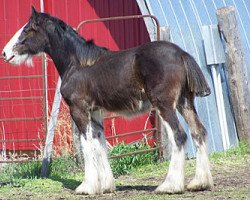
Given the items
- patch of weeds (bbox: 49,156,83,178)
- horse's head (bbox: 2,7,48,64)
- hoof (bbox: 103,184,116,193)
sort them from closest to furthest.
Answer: hoof (bbox: 103,184,116,193)
horse's head (bbox: 2,7,48,64)
patch of weeds (bbox: 49,156,83,178)

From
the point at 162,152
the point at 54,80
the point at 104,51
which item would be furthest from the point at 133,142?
the point at 104,51

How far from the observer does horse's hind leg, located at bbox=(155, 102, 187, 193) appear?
9945 mm

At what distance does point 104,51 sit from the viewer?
35.5 ft

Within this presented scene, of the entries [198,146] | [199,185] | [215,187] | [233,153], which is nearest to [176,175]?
[199,185]

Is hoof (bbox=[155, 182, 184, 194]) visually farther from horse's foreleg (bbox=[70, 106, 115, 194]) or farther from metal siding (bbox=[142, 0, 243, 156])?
metal siding (bbox=[142, 0, 243, 156])

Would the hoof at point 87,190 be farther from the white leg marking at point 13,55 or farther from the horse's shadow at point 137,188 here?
the white leg marking at point 13,55

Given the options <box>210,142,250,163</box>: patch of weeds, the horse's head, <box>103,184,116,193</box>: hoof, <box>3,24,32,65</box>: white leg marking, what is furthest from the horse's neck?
<box>210,142,250,163</box>: patch of weeds

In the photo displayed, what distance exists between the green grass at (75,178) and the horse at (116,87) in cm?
30

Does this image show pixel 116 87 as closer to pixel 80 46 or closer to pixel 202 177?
pixel 80 46

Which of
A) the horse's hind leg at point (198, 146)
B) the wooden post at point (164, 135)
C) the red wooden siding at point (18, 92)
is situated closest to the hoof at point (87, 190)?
the horse's hind leg at point (198, 146)

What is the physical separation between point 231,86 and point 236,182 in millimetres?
2896

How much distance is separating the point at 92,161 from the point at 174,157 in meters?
1.11

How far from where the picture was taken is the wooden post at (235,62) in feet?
43.5

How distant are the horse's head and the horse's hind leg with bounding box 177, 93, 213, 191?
2.04 meters
